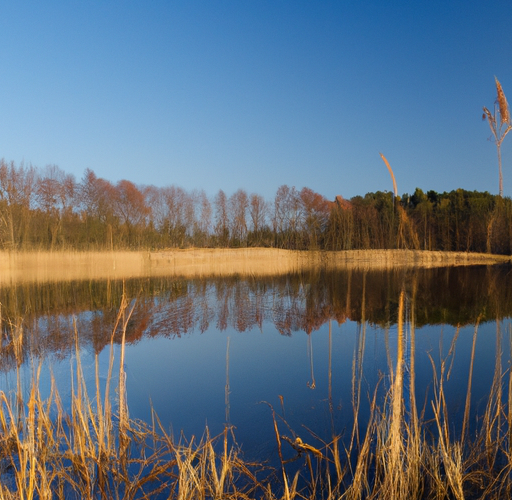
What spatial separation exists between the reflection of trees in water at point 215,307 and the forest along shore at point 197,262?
7.58 feet

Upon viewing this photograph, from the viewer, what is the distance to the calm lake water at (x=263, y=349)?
4.25 m

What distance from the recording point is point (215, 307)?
1100cm

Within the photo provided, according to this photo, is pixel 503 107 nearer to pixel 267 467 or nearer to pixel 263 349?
pixel 267 467

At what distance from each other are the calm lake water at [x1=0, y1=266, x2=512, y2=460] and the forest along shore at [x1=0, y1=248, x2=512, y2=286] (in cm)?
379

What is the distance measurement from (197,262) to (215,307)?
20172mm

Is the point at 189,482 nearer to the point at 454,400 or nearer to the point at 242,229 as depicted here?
the point at 454,400

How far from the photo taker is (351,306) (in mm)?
10562

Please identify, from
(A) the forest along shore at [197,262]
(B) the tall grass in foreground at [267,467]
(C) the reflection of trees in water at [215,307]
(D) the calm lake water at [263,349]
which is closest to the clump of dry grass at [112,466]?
(B) the tall grass in foreground at [267,467]

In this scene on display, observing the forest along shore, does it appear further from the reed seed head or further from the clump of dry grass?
the clump of dry grass

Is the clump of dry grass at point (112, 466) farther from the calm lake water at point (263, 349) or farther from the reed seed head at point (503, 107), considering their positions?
the reed seed head at point (503, 107)

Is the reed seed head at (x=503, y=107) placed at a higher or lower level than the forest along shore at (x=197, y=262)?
higher

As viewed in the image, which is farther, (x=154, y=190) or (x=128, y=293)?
(x=154, y=190)

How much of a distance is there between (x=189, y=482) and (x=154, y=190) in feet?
155

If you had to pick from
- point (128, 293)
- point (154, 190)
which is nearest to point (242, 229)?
point (154, 190)
